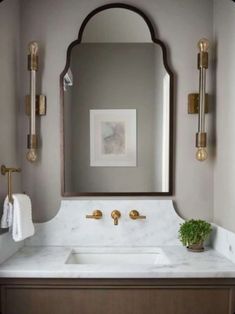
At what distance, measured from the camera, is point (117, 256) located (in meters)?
2.01

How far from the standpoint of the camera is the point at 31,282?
5.28 feet

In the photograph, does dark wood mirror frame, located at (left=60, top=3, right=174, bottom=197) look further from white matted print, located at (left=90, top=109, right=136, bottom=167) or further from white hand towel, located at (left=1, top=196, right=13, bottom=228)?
A: white hand towel, located at (left=1, top=196, right=13, bottom=228)

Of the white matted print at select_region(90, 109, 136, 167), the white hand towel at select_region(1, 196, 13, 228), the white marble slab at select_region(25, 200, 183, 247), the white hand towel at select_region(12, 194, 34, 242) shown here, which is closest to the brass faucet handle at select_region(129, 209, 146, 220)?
the white marble slab at select_region(25, 200, 183, 247)

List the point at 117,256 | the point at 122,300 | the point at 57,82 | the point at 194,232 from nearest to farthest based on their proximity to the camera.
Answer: the point at 122,300, the point at 194,232, the point at 117,256, the point at 57,82

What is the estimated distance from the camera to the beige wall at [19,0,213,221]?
210 cm

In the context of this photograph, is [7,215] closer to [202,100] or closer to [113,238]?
[113,238]

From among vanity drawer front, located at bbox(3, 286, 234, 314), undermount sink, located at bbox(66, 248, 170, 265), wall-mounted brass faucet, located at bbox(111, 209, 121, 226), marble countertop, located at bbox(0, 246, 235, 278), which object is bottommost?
vanity drawer front, located at bbox(3, 286, 234, 314)

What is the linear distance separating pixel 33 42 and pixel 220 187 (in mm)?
1399

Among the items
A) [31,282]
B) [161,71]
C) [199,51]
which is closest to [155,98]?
[161,71]

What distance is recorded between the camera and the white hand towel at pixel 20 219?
1.78 metres

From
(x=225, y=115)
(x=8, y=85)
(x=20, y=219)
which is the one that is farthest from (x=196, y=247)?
(x=8, y=85)

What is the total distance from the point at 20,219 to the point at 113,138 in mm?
726

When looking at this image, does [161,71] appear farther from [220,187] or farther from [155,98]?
[220,187]

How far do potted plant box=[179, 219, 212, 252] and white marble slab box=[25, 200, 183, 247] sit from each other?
14cm
